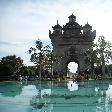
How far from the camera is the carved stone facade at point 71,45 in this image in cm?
8462

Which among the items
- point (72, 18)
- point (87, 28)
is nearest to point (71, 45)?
point (87, 28)

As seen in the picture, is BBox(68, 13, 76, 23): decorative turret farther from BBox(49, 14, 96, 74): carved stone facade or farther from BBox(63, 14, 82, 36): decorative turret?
BBox(49, 14, 96, 74): carved stone facade

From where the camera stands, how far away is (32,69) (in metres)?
82.7

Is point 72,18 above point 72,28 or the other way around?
above

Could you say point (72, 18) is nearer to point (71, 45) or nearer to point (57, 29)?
point (57, 29)

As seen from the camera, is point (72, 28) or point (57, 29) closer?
point (72, 28)

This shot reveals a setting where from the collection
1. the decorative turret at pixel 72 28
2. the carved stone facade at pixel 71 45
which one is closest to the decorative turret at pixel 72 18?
the decorative turret at pixel 72 28

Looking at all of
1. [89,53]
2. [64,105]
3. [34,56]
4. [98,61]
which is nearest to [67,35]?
[89,53]

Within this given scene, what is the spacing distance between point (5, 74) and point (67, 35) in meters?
28.2

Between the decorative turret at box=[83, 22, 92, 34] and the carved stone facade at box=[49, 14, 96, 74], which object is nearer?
the carved stone facade at box=[49, 14, 96, 74]

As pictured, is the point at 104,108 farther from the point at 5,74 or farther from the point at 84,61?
the point at 84,61

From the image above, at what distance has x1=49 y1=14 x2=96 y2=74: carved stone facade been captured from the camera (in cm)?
8462

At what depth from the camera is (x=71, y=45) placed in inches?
3361

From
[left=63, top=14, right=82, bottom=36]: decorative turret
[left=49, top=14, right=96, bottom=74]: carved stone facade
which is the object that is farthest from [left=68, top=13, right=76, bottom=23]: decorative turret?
[left=49, top=14, right=96, bottom=74]: carved stone facade
